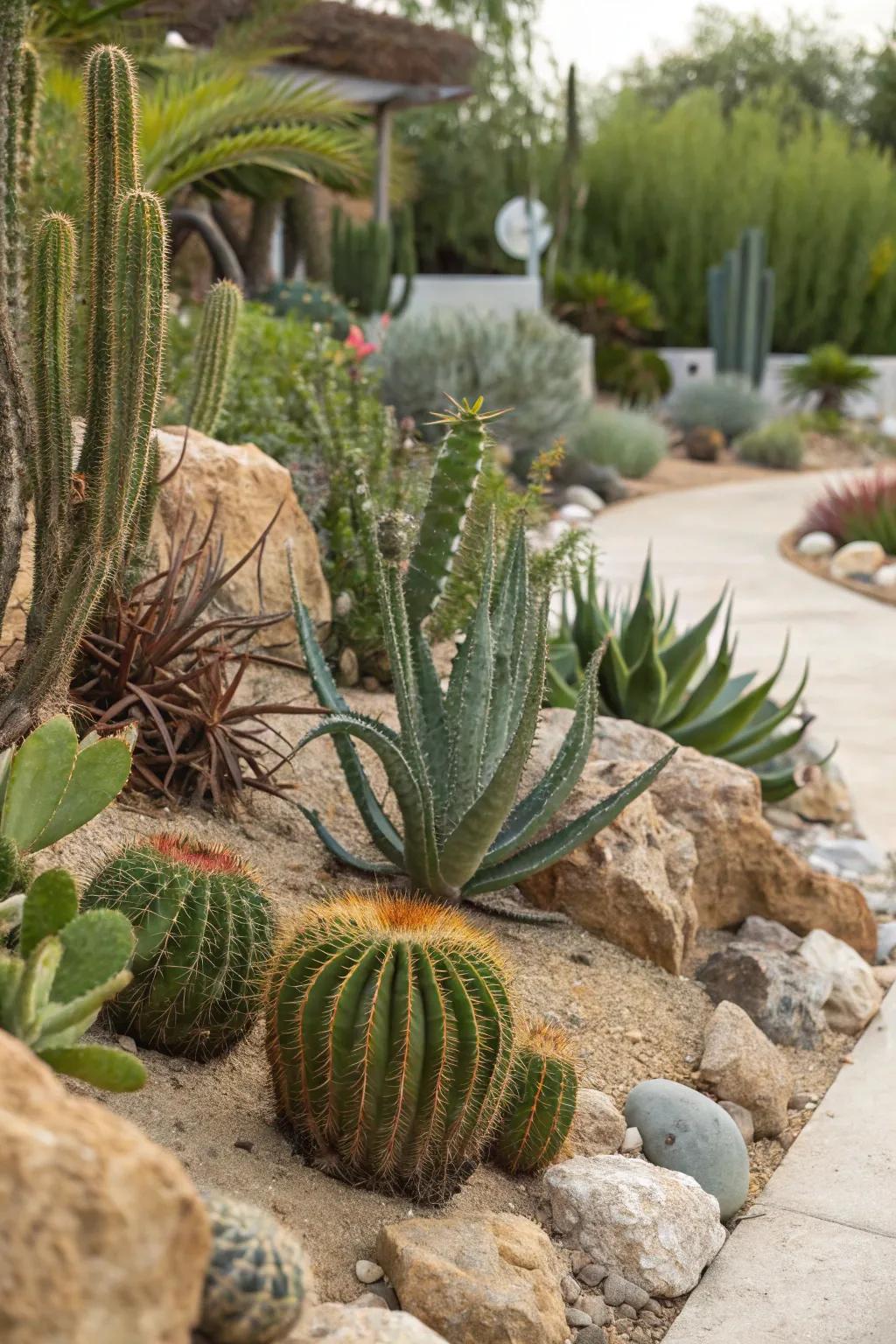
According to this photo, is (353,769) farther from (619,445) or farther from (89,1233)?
(619,445)

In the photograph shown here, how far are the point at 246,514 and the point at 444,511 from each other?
1.01m

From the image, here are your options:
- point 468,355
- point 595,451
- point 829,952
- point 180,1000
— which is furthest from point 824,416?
point 180,1000

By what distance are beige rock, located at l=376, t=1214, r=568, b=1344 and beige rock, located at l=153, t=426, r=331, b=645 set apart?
8.27ft

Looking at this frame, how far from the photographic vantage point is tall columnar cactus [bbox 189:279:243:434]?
488 cm

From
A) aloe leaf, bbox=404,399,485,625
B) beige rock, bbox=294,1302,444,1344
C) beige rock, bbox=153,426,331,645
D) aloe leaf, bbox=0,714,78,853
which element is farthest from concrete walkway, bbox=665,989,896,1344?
beige rock, bbox=153,426,331,645

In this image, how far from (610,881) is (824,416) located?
58.6ft

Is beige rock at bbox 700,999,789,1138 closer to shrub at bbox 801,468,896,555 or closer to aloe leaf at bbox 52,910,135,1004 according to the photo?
aloe leaf at bbox 52,910,135,1004

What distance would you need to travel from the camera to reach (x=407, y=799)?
3.61m

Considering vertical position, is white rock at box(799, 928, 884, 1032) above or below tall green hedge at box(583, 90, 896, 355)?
below

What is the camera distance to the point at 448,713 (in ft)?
12.4

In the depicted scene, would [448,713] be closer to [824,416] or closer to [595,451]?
[595,451]

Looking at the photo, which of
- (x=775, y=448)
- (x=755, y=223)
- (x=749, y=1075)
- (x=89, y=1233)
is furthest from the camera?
(x=755, y=223)

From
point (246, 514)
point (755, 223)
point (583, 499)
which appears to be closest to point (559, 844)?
point (246, 514)

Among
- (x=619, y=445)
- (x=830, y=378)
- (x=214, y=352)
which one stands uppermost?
(x=830, y=378)
